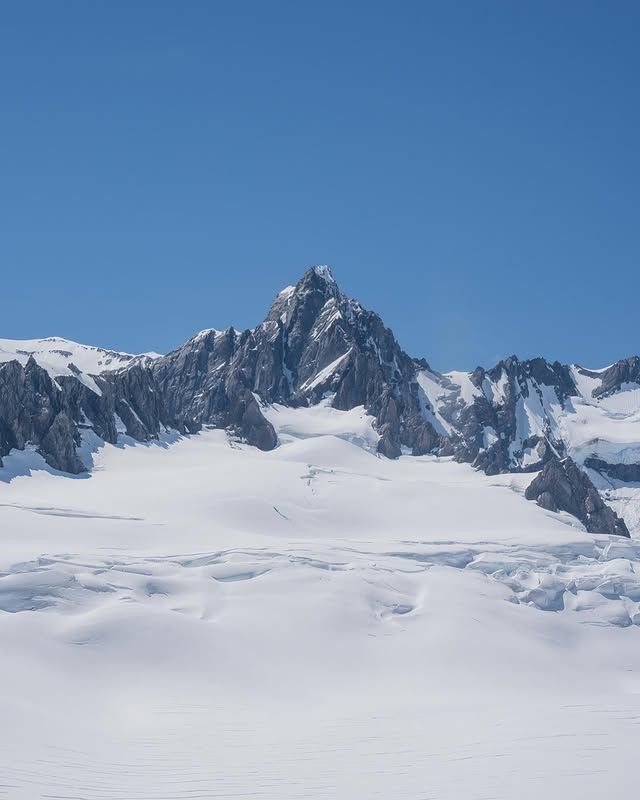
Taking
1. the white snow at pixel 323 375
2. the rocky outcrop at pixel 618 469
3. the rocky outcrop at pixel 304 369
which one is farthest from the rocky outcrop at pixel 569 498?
the rocky outcrop at pixel 618 469

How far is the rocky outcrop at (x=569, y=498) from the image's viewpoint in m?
106

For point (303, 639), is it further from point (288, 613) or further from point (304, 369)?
point (304, 369)

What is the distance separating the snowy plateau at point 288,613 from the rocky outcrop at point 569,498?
321 millimetres

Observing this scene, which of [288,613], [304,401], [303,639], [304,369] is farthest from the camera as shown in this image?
[304,369]

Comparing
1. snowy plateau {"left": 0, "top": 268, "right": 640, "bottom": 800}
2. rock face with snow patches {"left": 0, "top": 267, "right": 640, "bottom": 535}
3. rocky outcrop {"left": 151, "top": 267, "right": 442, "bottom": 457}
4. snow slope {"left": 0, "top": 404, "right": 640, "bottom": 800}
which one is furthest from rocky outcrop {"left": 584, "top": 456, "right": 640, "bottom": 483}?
snow slope {"left": 0, "top": 404, "right": 640, "bottom": 800}

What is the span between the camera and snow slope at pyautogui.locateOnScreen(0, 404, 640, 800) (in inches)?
1063

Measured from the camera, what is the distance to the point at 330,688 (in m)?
47.7

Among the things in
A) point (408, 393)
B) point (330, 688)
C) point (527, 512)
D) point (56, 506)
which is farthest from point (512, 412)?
point (330, 688)

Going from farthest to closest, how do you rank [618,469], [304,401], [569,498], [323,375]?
1. [618,469]
2. [323,375]
3. [304,401]
4. [569,498]

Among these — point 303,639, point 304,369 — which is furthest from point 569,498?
point 304,369

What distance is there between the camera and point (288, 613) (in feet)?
186

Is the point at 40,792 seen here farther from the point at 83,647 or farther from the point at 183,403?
the point at 183,403

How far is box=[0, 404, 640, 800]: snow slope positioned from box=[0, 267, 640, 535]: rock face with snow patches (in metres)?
7.39

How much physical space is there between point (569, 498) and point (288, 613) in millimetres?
58219
